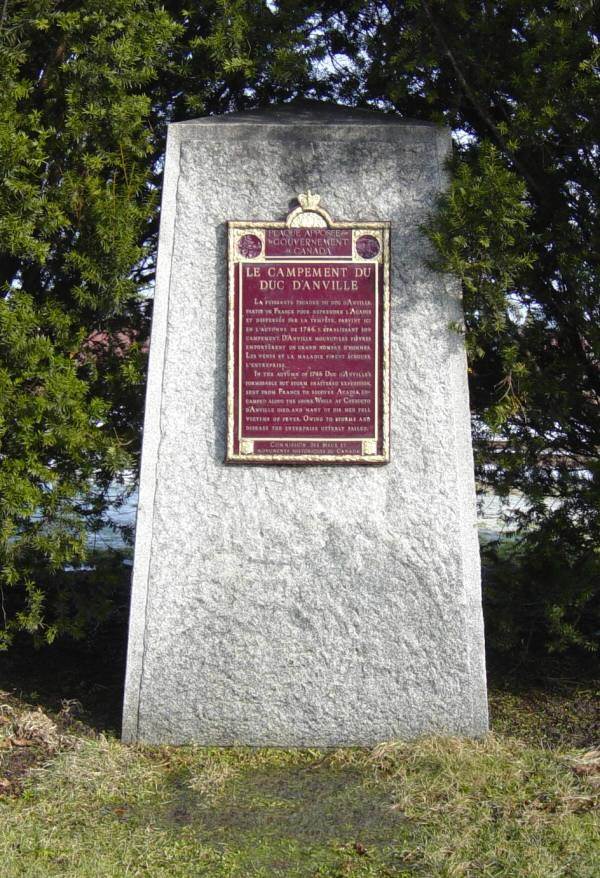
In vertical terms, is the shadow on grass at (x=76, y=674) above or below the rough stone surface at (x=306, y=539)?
below

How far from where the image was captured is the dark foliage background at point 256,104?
14.2 ft

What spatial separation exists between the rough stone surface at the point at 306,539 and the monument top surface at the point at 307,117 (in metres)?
0.05

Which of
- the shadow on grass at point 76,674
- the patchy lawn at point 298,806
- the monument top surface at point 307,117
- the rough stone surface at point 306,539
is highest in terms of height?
the monument top surface at point 307,117

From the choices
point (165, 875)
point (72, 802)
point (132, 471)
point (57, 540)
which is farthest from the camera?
point (132, 471)

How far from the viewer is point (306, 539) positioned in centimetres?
426

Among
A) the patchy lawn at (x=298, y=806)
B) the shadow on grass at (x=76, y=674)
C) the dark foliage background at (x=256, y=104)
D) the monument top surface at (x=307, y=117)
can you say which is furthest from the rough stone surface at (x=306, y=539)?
the shadow on grass at (x=76, y=674)

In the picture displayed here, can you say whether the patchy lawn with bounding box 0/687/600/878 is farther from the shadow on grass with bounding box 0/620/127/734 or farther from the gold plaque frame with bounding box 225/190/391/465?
the gold plaque frame with bounding box 225/190/391/465

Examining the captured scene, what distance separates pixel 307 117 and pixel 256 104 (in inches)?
30.3

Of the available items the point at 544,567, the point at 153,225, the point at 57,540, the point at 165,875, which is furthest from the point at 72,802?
the point at 153,225

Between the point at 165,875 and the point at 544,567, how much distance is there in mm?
2429

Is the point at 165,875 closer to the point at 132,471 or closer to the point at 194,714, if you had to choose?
the point at 194,714

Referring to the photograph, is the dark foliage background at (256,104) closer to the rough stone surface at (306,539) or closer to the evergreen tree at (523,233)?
the evergreen tree at (523,233)

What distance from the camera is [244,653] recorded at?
4.26 m

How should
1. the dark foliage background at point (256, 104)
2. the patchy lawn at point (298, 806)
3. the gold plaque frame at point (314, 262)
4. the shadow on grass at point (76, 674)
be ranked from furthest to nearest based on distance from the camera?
the shadow on grass at point (76, 674)
the dark foliage background at point (256, 104)
the gold plaque frame at point (314, 262)
the patchy lawn at point (298, 806)
